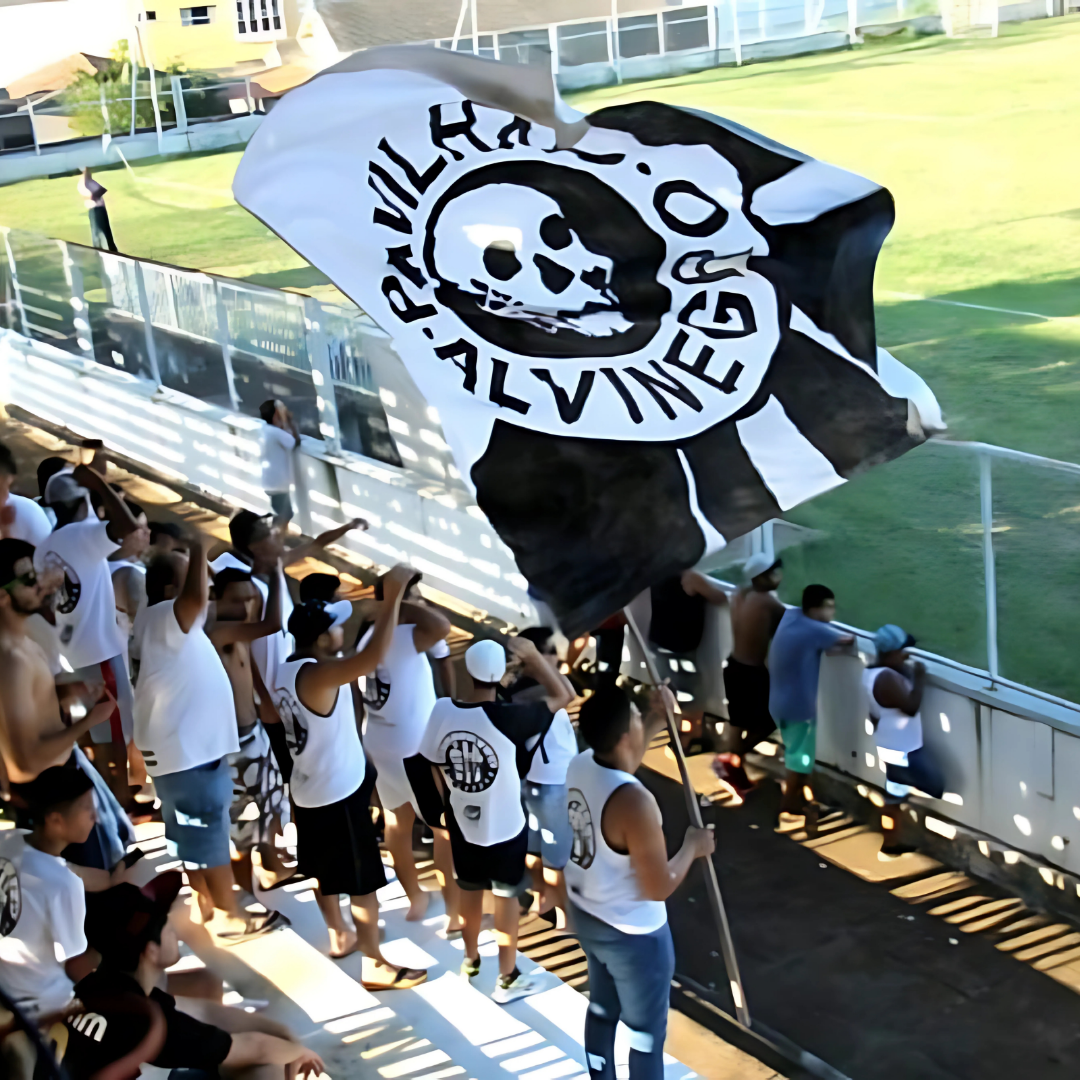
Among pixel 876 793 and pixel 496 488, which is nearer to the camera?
pixel 496 488

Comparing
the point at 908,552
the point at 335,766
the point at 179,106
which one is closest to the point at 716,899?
the point at 335,766

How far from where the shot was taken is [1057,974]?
463 cm

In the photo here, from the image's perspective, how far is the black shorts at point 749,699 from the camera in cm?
589

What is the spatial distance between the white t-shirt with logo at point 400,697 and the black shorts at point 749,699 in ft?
5.70

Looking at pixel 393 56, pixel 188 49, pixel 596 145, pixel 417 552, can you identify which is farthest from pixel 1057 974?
pixel 188 49

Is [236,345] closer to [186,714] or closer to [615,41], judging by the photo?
[186,714]

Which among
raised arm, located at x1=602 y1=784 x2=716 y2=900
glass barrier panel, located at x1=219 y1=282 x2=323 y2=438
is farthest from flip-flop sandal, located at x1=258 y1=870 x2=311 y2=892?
glass barrier panel, located at x1=219 y1=282 x2=323 y2=438

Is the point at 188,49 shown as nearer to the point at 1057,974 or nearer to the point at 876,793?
the point at 876,793

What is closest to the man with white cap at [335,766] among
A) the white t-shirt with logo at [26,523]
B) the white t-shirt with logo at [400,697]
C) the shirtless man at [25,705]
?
the white t-shirt with logo at [400,697]

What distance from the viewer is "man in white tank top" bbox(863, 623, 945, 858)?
535 centimetres

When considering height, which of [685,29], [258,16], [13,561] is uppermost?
[258,16]

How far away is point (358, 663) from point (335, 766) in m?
0.39

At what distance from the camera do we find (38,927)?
11.4 ft

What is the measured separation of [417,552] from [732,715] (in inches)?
134
